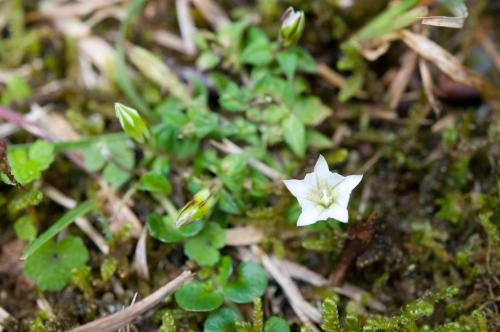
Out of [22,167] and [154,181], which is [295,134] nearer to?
[154,181]

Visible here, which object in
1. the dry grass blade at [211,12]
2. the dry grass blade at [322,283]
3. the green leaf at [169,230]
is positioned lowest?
the dry grass blade at [322,283]

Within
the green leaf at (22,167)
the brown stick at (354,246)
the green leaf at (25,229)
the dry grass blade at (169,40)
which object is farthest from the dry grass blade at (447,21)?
the green leaf at (25,229)

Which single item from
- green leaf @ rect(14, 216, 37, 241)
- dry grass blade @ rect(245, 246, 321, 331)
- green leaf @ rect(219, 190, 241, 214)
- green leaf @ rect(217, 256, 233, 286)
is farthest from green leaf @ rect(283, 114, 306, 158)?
green leaf @ rect(14, 216, 37, 241)

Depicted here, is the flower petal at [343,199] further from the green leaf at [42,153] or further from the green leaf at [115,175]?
the green leaf at [42,153]

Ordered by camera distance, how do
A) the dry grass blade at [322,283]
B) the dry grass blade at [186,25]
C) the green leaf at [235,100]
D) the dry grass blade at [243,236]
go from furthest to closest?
the dry grass blade at [186,25], the green leaf at [235,100], the dry grass blade at [243,236], the dry grass blade at [322,283]

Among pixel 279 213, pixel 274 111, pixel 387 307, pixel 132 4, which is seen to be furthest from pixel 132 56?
pixel 387 307

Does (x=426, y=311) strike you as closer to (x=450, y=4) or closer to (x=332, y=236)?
(x=332, y=236)
